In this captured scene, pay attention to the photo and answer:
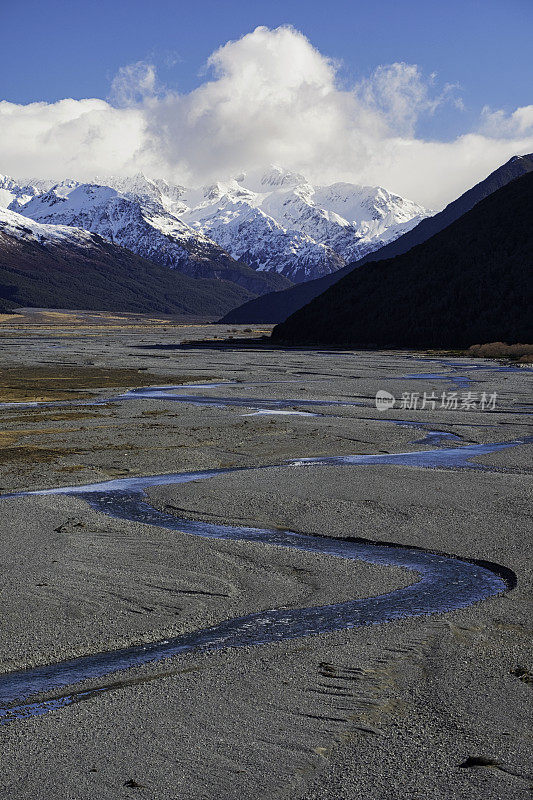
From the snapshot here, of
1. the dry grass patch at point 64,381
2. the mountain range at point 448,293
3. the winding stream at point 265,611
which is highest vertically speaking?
the mountain range at point 448,293

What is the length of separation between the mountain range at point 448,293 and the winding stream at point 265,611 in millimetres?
99386

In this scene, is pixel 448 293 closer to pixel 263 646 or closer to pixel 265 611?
pixel 265 611

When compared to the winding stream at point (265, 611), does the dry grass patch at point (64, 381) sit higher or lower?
higher

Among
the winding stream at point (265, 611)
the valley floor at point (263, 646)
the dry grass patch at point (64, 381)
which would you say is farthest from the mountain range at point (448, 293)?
the winding stream at point (265, 611)

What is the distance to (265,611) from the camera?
11.8 m

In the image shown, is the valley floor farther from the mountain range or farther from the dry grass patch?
the mountain range

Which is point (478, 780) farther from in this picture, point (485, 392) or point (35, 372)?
point (35, 372)

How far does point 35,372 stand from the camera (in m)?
63.6

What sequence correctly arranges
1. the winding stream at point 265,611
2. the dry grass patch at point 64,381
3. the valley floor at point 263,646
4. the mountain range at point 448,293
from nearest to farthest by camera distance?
the valley floor at point 263,646 < the winding stream at point 265,611 < the dry grass patch at point 64,381 < the mountain range at point 448,293

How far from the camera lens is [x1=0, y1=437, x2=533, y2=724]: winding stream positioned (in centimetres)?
922

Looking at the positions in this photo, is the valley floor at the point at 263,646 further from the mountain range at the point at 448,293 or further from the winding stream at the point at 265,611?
the mountain range at the point at 448,293

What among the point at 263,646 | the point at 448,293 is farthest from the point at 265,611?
the point at 448,293

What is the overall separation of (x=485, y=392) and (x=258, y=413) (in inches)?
685

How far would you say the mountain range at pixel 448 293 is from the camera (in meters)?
120
